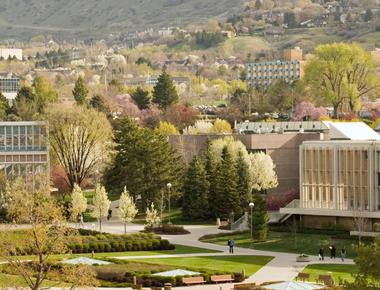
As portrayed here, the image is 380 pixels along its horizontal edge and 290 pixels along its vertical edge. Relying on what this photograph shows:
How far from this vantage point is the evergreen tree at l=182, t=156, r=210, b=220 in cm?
9781

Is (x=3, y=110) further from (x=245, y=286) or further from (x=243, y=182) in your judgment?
(x=245, y=286)

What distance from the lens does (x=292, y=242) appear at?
84000mm

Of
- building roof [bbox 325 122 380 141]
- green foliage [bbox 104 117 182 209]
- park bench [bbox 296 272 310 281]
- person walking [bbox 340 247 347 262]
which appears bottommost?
park bench [bbox 296 272 310 281]

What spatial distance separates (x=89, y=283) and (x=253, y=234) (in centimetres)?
2754

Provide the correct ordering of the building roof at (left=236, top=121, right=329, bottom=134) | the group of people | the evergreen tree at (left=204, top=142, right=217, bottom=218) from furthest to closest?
the building roof at (left=236, top=121, right=329, bottom=134), the evergreen tree at (left=204, top=142, right=217, bottom=218), the group of people

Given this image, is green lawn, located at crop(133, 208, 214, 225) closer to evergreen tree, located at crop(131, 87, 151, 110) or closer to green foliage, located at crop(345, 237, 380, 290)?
green foliage, located at crop(345, 237, 380, 290)

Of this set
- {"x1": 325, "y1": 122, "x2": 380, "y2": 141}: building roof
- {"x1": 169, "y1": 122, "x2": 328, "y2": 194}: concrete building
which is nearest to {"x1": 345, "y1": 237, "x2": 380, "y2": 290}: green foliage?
{"x1": 325, "y1": 122, "x2": 380, "y2": 141}: building roof

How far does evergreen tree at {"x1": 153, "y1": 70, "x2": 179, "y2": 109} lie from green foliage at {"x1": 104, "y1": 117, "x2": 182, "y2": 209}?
211 feet

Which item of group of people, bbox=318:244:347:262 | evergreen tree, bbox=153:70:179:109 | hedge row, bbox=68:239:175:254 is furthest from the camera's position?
evergreen tree, bbox=153:70:179:109

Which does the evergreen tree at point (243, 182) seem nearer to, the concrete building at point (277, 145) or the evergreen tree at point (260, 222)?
the concrete building at point (277, 145)

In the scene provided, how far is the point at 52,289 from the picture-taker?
65500mm

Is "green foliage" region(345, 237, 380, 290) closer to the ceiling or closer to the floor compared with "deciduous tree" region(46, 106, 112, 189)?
closer to the floor

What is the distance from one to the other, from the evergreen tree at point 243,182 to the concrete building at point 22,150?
13859mm

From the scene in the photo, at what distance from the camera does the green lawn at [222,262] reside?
243 feet
